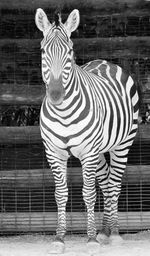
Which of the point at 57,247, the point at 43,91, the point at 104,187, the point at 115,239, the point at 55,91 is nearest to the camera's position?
the point at 55,91

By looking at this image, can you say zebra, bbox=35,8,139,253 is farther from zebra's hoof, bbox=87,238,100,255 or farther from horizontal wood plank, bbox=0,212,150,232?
horizontal wood plank, bbox=0,212,150,232

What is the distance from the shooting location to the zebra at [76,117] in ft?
23.9

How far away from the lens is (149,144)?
9.01 meters

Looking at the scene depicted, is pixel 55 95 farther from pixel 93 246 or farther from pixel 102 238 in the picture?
pixel 102 238

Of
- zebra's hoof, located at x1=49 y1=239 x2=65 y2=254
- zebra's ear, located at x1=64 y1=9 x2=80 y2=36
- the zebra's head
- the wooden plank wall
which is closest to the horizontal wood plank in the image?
the wooden plank wall

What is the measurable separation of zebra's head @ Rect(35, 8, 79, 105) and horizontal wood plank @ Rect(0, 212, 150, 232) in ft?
6.96

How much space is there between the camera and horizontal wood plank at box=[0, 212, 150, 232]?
8719mm

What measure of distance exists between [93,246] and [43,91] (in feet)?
7.31

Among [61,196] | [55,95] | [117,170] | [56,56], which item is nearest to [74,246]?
[61,196]

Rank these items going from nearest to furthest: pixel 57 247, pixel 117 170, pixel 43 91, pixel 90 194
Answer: pixel 57 247 → pixel 90 194 → pixel 117 170 → pixel 43 91

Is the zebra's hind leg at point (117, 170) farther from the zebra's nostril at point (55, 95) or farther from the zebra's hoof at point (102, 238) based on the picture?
the zebra's nostril at point (55, 95)

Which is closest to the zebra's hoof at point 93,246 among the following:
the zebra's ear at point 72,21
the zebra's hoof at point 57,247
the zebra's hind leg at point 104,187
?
the zebra's hoof at point 57,247

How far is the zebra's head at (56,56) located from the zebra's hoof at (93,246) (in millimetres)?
1613

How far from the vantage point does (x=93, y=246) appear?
750 cm
